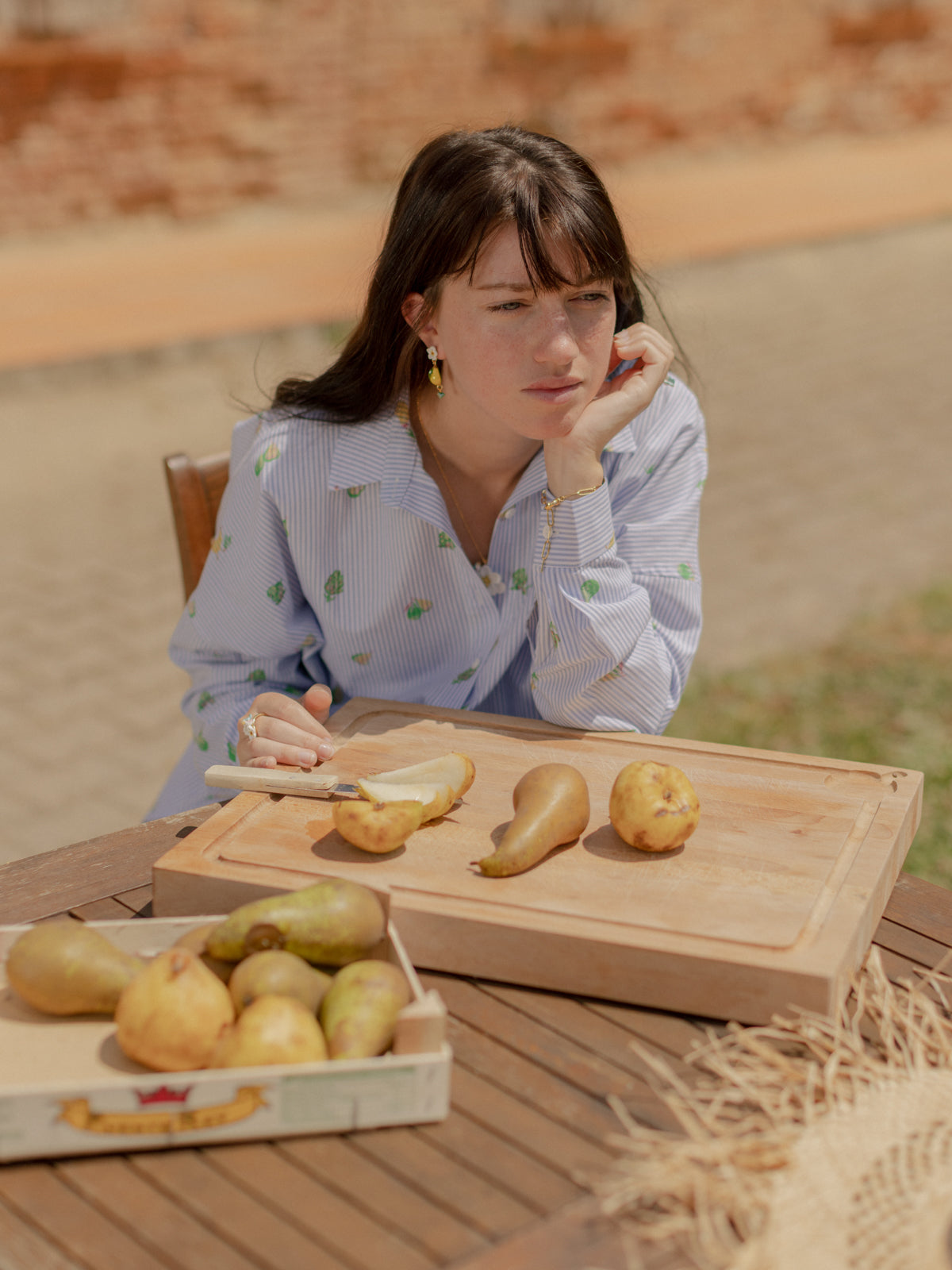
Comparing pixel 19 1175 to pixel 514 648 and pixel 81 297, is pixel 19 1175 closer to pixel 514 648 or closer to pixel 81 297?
pixel 514 648

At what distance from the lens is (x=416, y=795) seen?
5.26ft

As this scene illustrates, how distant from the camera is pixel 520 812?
153cm

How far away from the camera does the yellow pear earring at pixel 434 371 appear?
2045mm

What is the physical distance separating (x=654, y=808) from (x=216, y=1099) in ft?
1.88

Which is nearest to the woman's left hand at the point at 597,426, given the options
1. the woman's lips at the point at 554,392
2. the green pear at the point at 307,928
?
the woman's lips at the point at 554,392

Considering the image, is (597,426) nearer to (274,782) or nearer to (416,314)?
(416,314)

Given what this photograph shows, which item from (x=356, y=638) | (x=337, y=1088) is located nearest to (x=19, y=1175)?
(x=337, y=1088)

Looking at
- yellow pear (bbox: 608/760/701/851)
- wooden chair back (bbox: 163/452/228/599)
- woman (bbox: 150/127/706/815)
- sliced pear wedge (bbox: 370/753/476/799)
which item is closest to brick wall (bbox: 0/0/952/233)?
wooden chair back (bbox: 163/452/228/599)

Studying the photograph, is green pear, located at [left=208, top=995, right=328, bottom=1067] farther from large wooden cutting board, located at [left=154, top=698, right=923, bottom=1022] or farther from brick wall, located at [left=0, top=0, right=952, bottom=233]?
brick wall, located at [left=0, top=0, right=952, bottom=233]

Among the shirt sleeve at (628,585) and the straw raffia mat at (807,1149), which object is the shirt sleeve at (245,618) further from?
the straw raffia mat at (807,1149)

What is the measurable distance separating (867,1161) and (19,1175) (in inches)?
28.6

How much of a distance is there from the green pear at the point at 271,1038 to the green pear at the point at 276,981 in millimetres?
28

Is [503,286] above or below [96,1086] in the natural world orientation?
above

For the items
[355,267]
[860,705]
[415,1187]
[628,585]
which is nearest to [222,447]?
[355,267]
